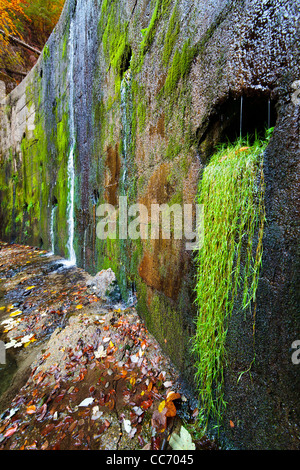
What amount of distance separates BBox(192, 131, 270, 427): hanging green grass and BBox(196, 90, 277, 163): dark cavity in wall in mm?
84

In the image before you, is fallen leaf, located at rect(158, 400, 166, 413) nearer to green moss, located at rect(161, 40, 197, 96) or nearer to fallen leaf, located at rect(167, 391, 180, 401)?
fallen leaf, located at rect(167, 391, 180, 401)

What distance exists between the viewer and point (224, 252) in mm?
1401

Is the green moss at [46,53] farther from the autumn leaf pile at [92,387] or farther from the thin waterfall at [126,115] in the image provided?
the autumn leaf pile at [92,387]

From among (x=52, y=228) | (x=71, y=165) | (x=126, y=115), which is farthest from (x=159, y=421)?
(x=52, y=228)

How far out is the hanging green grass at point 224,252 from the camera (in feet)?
4.13

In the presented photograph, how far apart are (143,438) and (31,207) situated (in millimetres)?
8474

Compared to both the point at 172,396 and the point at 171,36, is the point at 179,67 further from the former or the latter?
the point at 172,396

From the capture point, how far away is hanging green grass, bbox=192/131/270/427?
126 centimetres

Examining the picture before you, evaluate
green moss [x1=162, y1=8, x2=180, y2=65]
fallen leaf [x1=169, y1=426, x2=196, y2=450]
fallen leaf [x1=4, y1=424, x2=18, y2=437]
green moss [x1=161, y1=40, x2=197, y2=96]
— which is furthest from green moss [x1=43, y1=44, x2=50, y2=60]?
fallen leaf [x1=169, y1=426, x2=196, y2=450]

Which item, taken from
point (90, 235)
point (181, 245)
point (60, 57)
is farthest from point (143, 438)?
point (60, 57)

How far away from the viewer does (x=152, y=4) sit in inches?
89.6

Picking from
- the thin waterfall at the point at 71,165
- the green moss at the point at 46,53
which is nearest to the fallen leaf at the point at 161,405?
the thin waterfall at the point at 71,165

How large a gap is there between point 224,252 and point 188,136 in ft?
3.27

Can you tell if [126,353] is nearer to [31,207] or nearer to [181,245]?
[181,245]
